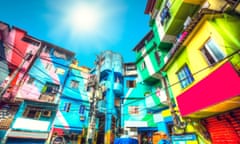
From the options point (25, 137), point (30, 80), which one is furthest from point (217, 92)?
point (30, 80)

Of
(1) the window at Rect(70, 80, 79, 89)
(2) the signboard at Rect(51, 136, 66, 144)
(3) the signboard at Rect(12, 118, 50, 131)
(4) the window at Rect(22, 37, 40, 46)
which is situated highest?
(4) the window at Rect(22, 37, 40, 46)

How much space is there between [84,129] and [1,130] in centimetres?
960

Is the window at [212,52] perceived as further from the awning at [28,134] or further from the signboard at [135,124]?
the awning at [28,134]

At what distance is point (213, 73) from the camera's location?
5551 mm

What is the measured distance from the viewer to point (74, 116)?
19.3m

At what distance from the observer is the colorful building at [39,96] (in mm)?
15028

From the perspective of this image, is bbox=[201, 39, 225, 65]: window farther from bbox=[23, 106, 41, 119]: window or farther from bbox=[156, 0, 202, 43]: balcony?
bbox=[23, 106, 41, 119]: window

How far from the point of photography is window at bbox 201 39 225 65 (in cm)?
628

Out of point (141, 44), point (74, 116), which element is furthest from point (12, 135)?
point (141, 44)

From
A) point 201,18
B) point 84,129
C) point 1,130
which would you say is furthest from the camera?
point 84,129

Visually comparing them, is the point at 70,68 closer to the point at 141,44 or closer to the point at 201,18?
the point at 141,44

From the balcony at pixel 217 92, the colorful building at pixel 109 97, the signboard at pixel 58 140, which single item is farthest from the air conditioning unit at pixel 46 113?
the balcony at pixel 217 92

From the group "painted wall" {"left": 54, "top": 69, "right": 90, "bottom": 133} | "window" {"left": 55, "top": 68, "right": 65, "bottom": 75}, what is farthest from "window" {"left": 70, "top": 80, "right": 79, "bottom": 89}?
"window" {"left": 55, "top": 68, "right": 65, "bottom": 75}

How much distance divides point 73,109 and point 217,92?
19.4m
